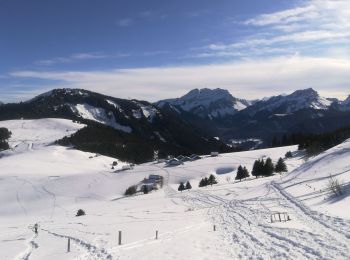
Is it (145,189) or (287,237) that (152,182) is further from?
(287,237)

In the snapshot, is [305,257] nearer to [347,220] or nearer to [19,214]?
[347,220]

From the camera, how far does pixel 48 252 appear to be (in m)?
30.5

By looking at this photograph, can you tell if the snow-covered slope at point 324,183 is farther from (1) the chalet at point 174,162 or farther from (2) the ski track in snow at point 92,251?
(1) the chalet at point 174,162

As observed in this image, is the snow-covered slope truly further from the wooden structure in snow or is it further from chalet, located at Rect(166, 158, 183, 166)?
chalet, located at Rect(166, 158, 183, 166)

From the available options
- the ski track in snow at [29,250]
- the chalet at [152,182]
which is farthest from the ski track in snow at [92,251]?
the chalet at [152,182]

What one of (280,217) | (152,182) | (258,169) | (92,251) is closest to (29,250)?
(92,251)

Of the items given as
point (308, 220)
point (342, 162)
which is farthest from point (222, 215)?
point (342, 162)

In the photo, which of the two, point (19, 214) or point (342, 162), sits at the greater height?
point (342, 162)

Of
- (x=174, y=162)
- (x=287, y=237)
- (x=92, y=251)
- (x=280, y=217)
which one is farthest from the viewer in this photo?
(x=174, y=162)

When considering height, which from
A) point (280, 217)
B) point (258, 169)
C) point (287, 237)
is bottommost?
point (258, 169)

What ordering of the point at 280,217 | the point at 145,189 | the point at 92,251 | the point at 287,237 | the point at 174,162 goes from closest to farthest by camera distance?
1. the point at 287,237
2. the point at 92,251
3. the point at 280,217
4. the point at 145,189
5. the point at 174,162

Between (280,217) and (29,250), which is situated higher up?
(280,217)

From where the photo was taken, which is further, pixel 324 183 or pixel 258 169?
pixel 258 169

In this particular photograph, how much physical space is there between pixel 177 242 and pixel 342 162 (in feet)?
141
